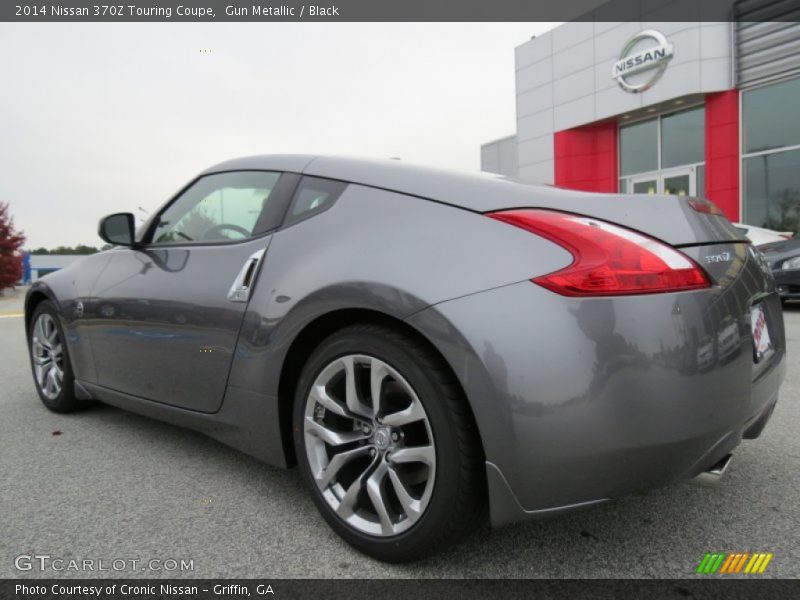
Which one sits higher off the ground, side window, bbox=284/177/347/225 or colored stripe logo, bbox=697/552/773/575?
side window, bbox=284/177/347/225

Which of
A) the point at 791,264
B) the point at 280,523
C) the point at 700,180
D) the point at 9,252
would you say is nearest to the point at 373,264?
the point at 280,523

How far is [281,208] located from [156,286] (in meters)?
0.78

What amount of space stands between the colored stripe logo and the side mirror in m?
2.73

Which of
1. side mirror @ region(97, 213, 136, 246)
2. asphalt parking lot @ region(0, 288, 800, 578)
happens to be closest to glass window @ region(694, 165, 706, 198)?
asphalt parking lot @ region(0, 288, 800, 578)

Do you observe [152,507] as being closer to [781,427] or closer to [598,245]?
[598,245]

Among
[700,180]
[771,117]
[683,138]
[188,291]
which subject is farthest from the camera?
[683,138]

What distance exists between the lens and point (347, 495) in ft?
6.03

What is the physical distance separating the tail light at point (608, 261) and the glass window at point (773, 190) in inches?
595

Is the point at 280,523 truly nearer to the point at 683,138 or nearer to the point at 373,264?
the point at 373,264

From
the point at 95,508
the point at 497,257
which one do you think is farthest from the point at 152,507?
the point at 497,257

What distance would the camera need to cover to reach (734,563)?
5.70 ft

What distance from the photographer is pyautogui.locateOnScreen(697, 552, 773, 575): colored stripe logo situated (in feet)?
5.59

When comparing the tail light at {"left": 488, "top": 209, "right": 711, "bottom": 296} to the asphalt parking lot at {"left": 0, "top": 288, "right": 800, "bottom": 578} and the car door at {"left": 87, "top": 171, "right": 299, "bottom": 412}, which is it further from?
the car door at {"left": 87, "top": 171, "right": 299, "bottom": 412}

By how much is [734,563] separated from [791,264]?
25.8 feet
